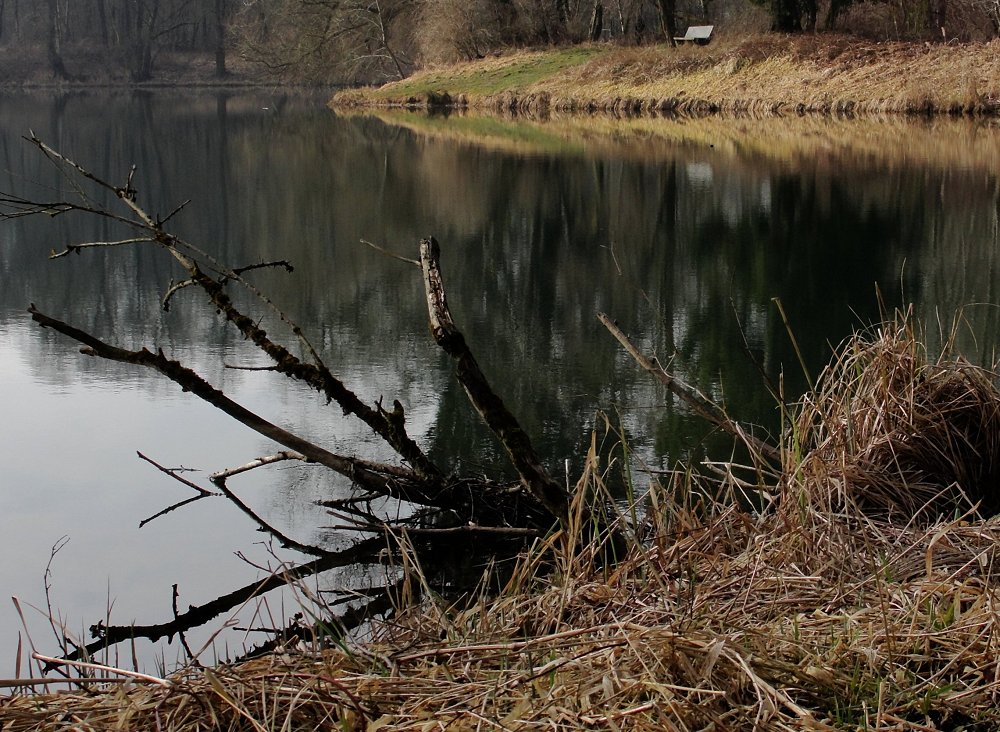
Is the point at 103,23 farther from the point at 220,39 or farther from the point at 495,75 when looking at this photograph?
the point at 495,75

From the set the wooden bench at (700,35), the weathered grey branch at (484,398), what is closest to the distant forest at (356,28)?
the wooden bench at (700,35)

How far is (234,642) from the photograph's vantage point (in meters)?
4.04

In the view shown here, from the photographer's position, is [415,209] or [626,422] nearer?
[626,422]

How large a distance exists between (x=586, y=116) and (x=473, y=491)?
27.0 m

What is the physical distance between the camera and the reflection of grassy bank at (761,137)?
18.2m

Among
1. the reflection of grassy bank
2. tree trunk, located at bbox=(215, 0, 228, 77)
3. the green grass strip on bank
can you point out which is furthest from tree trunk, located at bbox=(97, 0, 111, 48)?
the reflection of grassy bank

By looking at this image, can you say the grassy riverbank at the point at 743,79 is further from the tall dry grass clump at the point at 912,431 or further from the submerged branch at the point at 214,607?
the submerged branch at the point at 214,607

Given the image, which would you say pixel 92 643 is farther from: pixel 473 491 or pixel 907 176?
pixel 907 176

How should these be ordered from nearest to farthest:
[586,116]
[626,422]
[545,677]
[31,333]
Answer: [545,677] < [626,422] < [31,333] < [586,116]

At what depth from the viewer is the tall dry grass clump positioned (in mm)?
3936

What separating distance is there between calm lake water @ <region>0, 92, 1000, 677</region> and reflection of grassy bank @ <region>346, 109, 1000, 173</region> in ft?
0.50

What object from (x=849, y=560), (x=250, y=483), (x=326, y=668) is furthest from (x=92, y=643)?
(x=849, y=560)

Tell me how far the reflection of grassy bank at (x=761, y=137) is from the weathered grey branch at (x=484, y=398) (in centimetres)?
1326

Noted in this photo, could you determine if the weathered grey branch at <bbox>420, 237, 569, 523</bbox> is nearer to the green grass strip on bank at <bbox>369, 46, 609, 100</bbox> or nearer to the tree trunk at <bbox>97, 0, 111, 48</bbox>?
the green grass strip on bank at <bbox>369, 46, 609, 100</bbox>
